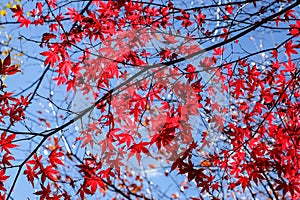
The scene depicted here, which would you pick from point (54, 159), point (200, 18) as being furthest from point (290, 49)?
point (54, 159)

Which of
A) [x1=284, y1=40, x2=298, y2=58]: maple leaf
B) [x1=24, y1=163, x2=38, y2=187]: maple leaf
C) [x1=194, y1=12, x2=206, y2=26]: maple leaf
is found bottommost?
[x1=24, y1=163, x2=38, y2=187]: maple leaf

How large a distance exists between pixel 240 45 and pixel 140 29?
1100 millimetres

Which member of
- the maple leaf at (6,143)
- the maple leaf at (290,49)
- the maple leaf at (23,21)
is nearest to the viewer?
the maple leaf at (6,143)

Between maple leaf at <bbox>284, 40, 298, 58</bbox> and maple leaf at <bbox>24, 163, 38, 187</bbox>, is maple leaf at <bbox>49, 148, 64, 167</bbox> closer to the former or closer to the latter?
maple leaf at <bbox>24, 163, 38, 187</bbox>

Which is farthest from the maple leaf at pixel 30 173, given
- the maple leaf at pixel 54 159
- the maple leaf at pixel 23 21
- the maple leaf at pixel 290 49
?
the maple leaf at pixel 290 49

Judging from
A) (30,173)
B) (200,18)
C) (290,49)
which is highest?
(200,18)

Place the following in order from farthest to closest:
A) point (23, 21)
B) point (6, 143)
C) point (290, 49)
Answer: point (23, 21) < point (290, 49) < point (6, 143)

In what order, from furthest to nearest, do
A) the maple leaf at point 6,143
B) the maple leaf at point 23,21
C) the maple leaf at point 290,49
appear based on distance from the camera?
the maple leaf at point 23,21 < the maple leaf at point 290,49 < the maple leaf at point 6,143

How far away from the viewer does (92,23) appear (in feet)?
12.9

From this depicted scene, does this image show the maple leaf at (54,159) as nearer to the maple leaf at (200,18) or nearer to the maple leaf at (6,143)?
the maple leaf at (6,143)

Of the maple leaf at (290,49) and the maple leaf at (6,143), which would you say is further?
the maple leaf at (290,49)

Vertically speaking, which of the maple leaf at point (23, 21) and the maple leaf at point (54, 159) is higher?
the maple leaf at point (23, 21)

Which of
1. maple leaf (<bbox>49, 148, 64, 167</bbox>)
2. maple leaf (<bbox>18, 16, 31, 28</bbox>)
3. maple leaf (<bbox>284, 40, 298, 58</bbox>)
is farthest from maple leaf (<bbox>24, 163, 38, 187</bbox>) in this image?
maple leaf (<bbox>284, 40, 298, 58</bbox>)

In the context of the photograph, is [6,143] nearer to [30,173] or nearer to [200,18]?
[30,173]
